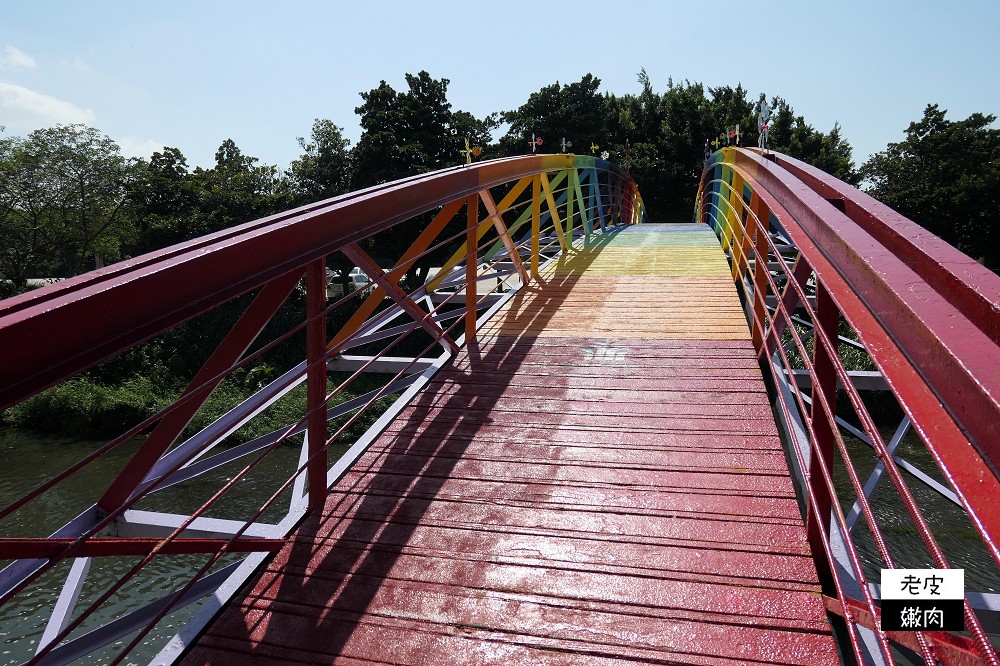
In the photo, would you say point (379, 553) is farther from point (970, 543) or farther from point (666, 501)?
point (970, 543)

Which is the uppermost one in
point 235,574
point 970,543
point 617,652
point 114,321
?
point 114,321

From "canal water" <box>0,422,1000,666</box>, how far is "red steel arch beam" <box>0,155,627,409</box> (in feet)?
34.2

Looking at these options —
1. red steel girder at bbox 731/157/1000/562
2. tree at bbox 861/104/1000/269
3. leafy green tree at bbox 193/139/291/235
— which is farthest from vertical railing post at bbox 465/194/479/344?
tree at bbox 861/104/1000/269

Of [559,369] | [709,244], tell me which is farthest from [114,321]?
[709,244]

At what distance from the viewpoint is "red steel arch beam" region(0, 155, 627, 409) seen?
1.28m

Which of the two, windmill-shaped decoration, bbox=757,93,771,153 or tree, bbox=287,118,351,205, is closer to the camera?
windmill-shaped decoration, bbox=757,93,771,153

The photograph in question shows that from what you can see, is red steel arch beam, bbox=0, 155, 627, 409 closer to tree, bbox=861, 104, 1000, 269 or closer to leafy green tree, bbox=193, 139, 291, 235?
leafy green tree, bbox=193, 139, 291, 235

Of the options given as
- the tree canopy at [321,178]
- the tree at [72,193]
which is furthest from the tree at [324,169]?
the tree at [72,193]

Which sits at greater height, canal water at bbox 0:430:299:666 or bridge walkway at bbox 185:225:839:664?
bridge walkway at bbox 185:225:839:664

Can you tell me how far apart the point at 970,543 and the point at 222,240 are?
14.8 metres

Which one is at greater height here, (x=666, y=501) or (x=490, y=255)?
(x=490, y=255)

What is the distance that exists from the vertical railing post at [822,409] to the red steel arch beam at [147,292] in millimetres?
1724

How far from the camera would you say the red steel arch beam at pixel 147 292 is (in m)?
1.28

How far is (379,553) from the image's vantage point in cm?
241
